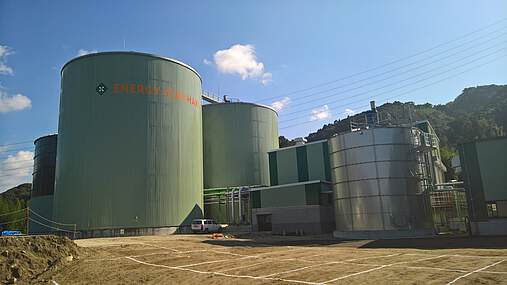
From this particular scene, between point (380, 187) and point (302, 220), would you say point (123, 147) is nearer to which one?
point (302, 220)

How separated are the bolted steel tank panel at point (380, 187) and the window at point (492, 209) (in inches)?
192

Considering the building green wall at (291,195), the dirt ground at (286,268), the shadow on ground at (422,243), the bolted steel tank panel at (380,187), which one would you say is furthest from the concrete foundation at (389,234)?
the dirt ground at (286,268)

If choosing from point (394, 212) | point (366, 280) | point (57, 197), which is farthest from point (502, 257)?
point (57, 197)

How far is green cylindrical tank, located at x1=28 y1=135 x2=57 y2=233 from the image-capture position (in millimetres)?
56562

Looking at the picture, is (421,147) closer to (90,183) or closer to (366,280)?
(366,280)

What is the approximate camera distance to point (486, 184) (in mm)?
28609

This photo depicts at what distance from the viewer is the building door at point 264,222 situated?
42.3 m

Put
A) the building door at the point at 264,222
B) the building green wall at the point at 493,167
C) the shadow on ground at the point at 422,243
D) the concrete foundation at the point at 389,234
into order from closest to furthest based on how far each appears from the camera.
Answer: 1. the shadow on ground at the point at 422,243
2. the building green wall at the point at 493,167
3. the concrete foundation at the point at 389,234
4. the building door at the point at 264,222

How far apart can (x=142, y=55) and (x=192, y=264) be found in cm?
3072

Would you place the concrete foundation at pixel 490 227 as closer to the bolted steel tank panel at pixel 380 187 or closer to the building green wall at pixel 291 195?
the bolted steel tank panel at pixel 380 187

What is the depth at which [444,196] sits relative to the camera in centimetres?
3497

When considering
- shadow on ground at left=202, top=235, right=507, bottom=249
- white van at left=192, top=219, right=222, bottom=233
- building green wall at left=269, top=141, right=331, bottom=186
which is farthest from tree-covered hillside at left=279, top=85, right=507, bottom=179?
shadow on ground at left=202, top=235, right=507, bottom=249

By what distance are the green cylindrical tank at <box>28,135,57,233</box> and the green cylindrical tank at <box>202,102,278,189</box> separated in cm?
2365

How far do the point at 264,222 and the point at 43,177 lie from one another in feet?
123
